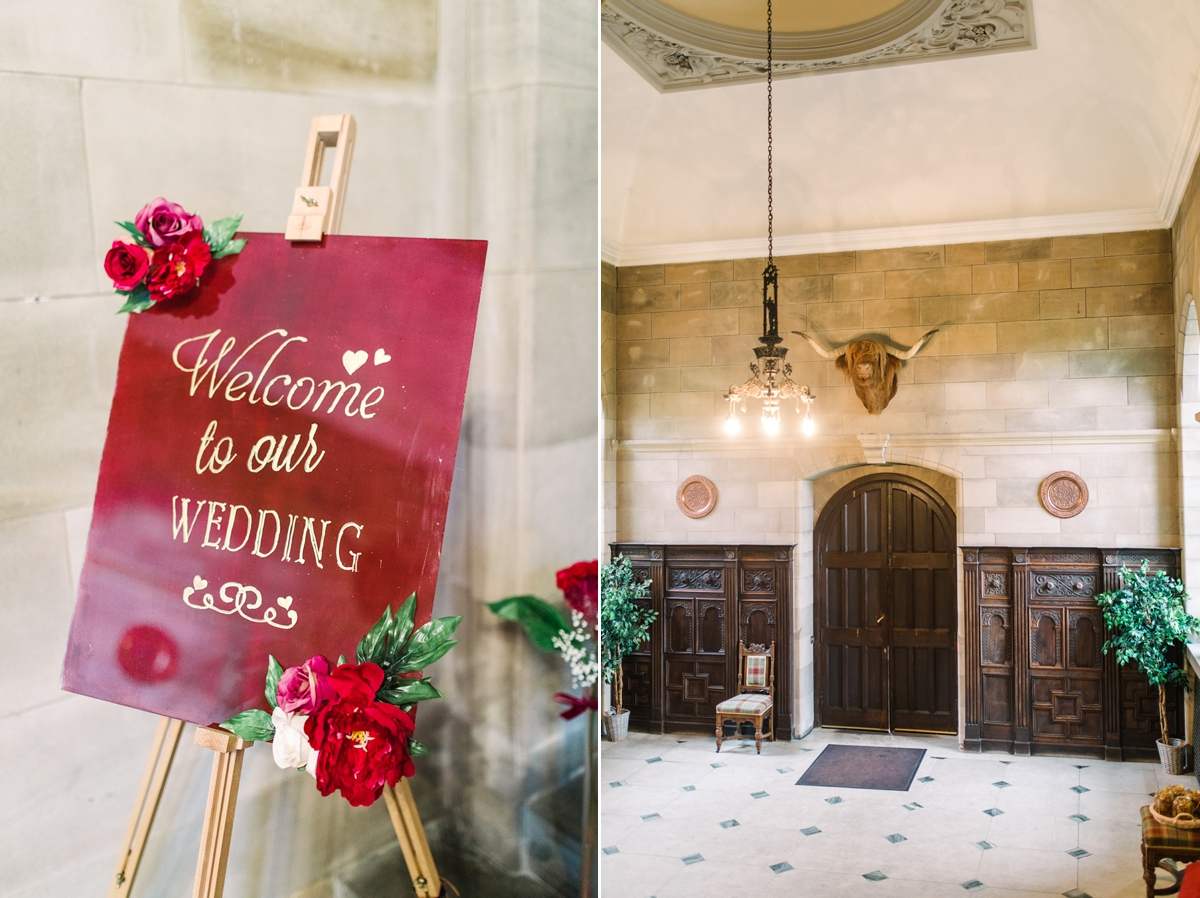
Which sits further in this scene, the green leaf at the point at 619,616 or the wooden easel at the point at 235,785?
the green leaf at the point at 619,616

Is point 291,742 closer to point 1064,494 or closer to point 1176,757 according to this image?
point 1176,757

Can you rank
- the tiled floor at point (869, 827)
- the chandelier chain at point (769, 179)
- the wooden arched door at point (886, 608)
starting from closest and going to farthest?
1. the tiled floor at point (869, 827)
2. the chandelier chain at point (769, 179)
3. the wooden arched door at point (886, 608)

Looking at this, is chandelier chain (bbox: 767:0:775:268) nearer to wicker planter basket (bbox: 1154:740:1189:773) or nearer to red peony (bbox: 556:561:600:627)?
wicker planter basket (bbox: 1154:740:1189:773)

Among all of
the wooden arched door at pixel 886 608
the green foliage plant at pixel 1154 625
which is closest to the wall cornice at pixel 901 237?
the wooden arched door at pixel 886 608

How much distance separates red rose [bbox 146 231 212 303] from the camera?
1686 mm

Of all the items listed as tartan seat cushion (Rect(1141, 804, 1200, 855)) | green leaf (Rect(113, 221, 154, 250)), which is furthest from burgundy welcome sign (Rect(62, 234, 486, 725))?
tartan seat cushion (Rect(1141, 804, 1200, 855))

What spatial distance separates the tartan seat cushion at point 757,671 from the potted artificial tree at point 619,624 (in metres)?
0.95

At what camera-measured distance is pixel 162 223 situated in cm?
170

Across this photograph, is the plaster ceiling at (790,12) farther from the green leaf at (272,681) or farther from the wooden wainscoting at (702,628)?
the green leaf at (272,681)

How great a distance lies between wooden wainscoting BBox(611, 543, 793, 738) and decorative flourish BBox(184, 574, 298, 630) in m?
7.54

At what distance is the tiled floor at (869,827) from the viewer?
5.62 meters

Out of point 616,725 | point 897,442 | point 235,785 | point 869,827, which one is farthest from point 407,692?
point 897,442

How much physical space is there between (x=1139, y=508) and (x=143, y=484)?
8.23 metres

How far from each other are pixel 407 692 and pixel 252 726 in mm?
244
